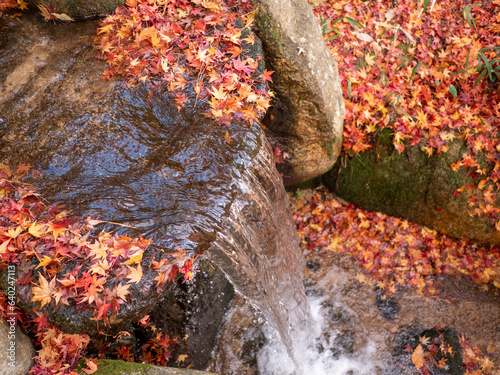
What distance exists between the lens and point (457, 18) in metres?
4.43

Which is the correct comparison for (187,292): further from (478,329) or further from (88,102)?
(478,329)

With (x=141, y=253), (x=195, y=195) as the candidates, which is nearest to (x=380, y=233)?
(x=195, y=195)

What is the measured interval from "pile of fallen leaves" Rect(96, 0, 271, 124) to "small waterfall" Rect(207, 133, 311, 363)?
0.54 meters

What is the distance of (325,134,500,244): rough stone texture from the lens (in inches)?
165

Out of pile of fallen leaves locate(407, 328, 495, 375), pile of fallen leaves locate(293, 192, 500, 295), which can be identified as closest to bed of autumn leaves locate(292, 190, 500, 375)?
pile of fallen leaves locate(293, 192, 500, 295)

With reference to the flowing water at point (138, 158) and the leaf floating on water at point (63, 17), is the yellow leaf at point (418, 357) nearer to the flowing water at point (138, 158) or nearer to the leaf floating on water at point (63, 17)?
the flowing water at point (138, 158)

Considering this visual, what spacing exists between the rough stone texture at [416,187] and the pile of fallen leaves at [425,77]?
121mm

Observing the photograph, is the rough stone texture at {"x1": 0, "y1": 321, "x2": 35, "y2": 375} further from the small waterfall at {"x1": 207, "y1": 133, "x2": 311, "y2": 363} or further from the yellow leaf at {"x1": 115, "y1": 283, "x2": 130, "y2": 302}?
the small waterfall at {"x1": 207, "y1": 133, "x2": 311, "y2": 363}

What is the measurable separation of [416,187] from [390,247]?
93 centimetres

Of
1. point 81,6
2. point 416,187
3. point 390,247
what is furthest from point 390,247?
point 81,6

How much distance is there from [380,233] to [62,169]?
13.4 feet

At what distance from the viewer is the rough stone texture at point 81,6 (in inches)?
129

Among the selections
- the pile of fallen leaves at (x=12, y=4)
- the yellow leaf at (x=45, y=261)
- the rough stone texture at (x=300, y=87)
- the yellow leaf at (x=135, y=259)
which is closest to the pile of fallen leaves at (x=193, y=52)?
the rough stone texture at (x=300, y=87)

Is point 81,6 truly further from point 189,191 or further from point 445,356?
point 445,356
